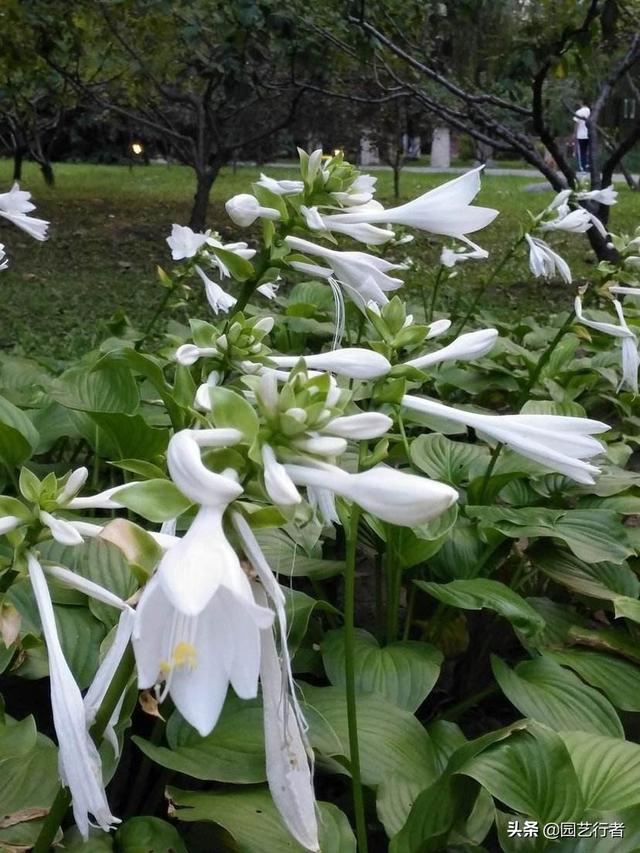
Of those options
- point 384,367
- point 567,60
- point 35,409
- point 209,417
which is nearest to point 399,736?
point 384,367

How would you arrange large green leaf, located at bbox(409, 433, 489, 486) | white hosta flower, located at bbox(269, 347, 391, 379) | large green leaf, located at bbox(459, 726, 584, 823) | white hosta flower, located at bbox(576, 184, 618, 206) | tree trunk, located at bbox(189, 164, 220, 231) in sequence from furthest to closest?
1. tree trunk, located at bbox(189, 164, 220, 231)
2. white hosta flower, located at bbox(576, 184, 618, 206)
3. large green leaf, located at bbox(409, 433, 489, 486)
4. large green leaf, located at bbox(459, 726, 584, 823)
5. white hosta flower, located at bbox(269, 347, 391, 379)

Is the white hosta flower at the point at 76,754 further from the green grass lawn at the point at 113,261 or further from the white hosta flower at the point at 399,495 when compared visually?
the green grass lawn at the point at 113,261

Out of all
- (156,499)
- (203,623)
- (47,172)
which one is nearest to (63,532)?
(156,499)

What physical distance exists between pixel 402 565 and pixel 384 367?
866 millimetres

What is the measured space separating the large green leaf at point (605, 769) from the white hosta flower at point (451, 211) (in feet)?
2.75

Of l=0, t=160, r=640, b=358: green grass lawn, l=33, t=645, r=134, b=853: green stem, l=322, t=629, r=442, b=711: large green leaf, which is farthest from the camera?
l=0, t=160, r=640, b=358: green grass lawn

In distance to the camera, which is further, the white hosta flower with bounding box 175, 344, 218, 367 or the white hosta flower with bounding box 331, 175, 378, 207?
the white hosta flower with bounding box 331, 175, 378, 207

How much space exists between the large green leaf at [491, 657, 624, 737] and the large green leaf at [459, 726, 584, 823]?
30 cm

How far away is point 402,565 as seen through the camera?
6.29 ft

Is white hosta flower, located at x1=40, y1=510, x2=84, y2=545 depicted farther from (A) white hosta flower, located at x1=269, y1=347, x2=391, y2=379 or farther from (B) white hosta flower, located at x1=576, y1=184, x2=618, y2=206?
(B) white hosta flower, located at x1=576, y1=184, x2=618, y2=206

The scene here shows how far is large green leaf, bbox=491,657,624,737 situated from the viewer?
1736 millimetres

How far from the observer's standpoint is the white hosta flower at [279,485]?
79 cm

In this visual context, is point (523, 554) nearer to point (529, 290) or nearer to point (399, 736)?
point (399, 736)

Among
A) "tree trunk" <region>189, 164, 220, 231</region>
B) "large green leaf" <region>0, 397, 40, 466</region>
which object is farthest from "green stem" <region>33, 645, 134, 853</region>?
"tree trunk" <region>189, 164, 220, 231</region>
